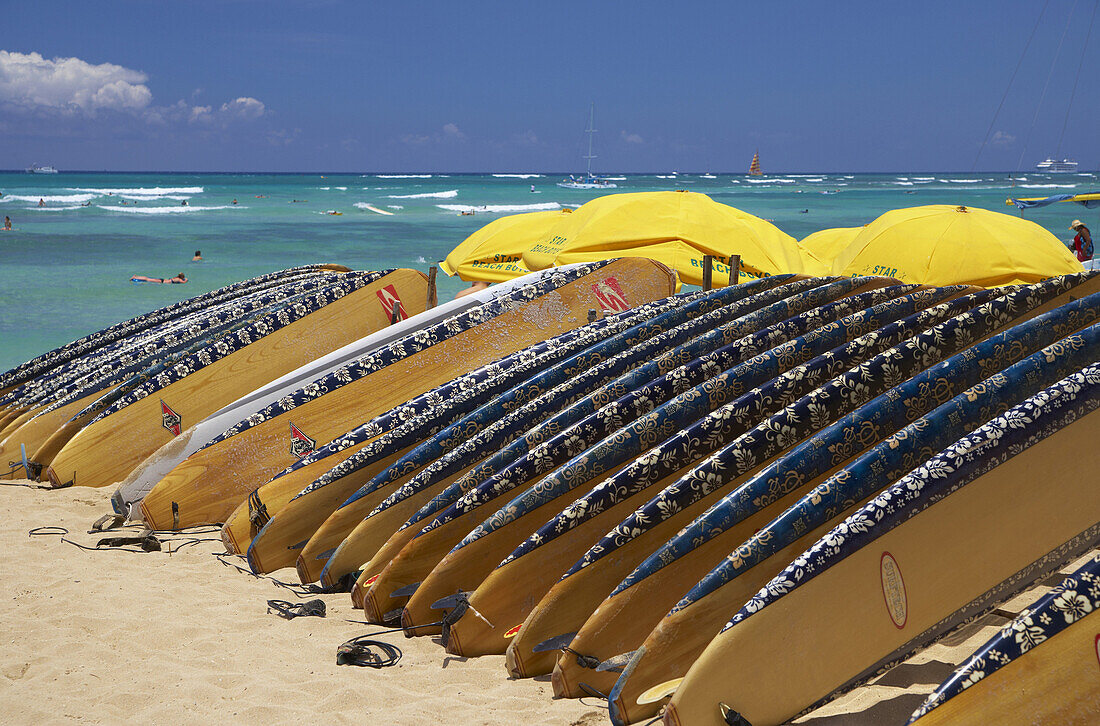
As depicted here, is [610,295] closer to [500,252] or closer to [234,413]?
[234,413]

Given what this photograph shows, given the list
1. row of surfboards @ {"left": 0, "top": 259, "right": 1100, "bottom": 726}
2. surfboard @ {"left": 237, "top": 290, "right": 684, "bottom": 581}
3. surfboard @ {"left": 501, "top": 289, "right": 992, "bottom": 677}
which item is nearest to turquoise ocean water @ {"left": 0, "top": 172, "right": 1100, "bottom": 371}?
row of surfboards @ {"left": 0, "top": 259, "right": 1100, "bottom": 726}

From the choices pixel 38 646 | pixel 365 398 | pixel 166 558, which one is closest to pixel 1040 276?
pixel 365 398

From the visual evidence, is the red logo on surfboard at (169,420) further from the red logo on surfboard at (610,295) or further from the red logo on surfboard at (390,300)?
the red logo on surfboard at (610,295)

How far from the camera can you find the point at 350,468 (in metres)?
3.71

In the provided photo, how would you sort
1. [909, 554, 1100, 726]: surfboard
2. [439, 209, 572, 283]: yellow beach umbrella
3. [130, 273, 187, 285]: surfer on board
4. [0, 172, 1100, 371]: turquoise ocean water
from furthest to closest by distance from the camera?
[130, 273, 187, 285]: surfer on board < [0, 172, 1100, 371]: turquoise ocean water < [439, 209, 572, 283]: yellow beach umbrella < [909, 554, 1100, 726]: surfboard

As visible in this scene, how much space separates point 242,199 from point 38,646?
2206 inches

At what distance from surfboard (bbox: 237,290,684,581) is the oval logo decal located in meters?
1.93

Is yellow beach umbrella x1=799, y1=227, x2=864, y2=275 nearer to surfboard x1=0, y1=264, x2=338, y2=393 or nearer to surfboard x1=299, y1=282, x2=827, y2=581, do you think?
surfboard x1=0, y1=264, x2=338, y2=393

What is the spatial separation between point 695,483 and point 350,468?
64.0 inches

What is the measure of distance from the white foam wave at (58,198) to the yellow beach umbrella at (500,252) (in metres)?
46.7

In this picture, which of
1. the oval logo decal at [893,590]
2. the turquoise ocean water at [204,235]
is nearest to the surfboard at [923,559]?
the oval logo decal at [893,590]

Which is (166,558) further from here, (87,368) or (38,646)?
(87,368)

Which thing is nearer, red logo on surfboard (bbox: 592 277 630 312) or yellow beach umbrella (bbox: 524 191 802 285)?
red logo on surfboard (bbox: 592 277 630 312)

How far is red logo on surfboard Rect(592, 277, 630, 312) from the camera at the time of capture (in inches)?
210
